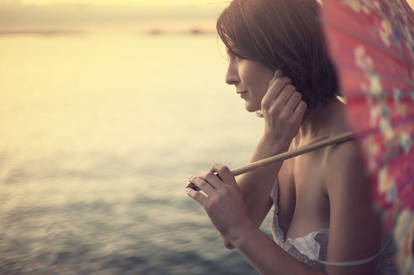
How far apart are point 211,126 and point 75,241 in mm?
4090

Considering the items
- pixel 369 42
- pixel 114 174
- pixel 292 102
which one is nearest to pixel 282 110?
pixel 292 102

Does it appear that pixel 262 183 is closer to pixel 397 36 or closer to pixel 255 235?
pixel 255 235

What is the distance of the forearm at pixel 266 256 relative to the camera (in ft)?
4.87

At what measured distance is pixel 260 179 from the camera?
179 cm

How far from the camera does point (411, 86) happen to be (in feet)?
3.80

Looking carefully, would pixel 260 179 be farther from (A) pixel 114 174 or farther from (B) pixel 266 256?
(A) pixel 114 174

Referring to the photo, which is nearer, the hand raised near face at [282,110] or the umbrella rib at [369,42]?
the umbrella rib at [369,42]

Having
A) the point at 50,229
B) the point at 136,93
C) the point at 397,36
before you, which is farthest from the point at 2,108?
the point at 397,36

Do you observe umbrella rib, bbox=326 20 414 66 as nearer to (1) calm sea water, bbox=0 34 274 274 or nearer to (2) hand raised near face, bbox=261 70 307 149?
(2) hand raised near face, bbox=261 70 307 149

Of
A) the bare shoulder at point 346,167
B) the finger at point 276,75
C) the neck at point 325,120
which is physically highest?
the finger at point 276,75

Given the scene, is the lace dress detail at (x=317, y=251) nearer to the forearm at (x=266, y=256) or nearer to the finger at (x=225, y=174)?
the forearm at (x=266, y=256)

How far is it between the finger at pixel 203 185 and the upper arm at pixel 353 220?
0.38 m

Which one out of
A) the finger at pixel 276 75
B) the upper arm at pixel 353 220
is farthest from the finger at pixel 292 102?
the upper arm at pixel 353 220

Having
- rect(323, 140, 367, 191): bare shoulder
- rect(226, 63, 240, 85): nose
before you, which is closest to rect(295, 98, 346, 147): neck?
rect(323, 140, 367, 191): bare shoulder
